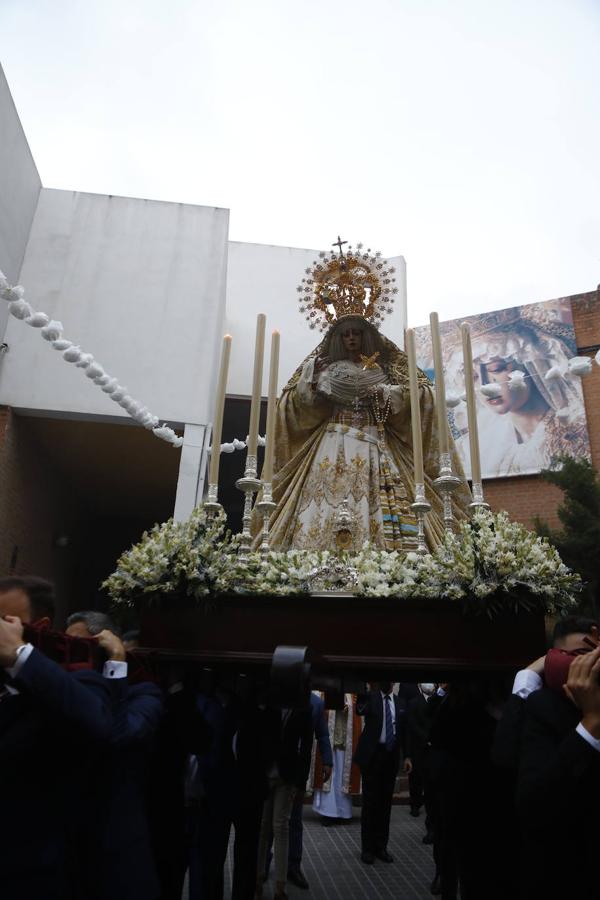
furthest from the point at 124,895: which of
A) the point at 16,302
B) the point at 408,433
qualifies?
the point at 16,302

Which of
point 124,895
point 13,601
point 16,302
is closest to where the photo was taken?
point 124,895

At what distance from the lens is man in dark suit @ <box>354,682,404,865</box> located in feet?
18.4

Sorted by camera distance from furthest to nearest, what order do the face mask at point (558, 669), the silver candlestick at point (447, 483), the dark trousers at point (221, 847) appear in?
the dark trousers at point (221, 847) → the silver candlestick at point (447, 483) → the face mask at point (558, 669)

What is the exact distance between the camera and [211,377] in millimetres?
9234

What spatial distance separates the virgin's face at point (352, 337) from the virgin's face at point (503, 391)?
27.9 ft

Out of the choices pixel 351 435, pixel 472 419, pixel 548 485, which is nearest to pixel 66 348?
pixel 351 435

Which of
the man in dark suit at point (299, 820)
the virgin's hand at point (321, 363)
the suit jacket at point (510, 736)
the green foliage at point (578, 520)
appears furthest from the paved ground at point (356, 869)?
the green foliage at point (578, 520)

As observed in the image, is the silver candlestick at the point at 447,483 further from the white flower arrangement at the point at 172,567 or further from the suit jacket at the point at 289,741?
the suit jacket at the point at 289,741

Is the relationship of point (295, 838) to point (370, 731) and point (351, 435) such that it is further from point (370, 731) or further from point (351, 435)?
point (351, 435)

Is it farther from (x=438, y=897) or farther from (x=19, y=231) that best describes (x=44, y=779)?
(x=19, y=231)

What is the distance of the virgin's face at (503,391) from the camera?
1252 cm

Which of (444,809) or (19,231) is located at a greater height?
(19,231)

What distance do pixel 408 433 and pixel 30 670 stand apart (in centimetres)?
303

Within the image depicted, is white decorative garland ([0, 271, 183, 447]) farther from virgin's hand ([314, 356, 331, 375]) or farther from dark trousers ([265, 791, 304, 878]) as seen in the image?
dark trousers ([265, 791, 304, 878])
